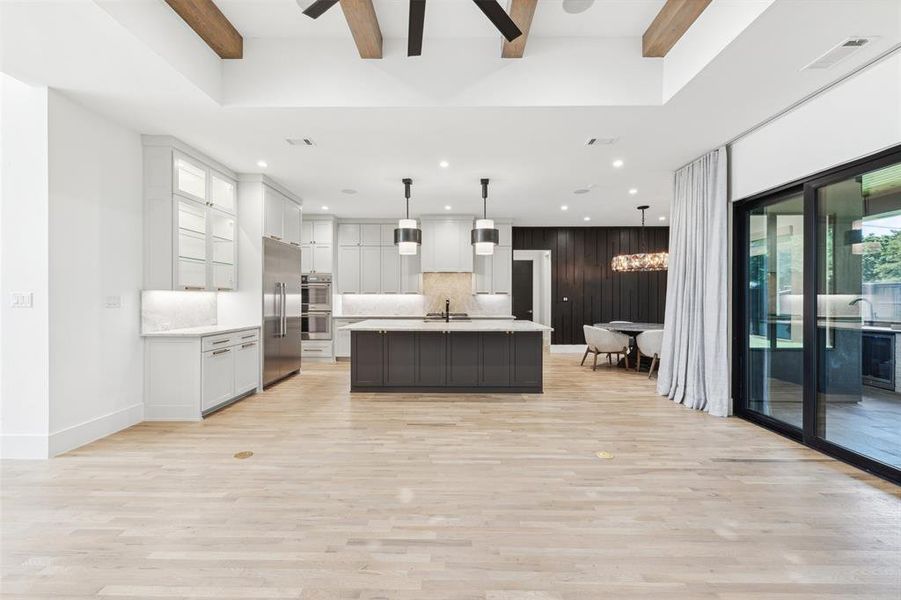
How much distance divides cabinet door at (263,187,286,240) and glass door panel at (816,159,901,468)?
20.2 feet

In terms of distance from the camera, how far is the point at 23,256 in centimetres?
333

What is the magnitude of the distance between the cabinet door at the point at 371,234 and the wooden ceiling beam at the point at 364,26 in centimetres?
522

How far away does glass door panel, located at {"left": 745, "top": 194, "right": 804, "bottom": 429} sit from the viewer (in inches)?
154

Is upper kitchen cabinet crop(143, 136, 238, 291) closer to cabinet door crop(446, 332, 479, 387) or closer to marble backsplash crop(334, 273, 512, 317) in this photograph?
cabinet door crop(446, 332, 479, 387)

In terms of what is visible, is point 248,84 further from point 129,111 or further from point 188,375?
point 188,375

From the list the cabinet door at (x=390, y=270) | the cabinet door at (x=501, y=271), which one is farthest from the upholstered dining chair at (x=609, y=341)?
the cabinet door at (x=390, y=270)

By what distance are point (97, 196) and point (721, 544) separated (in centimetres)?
540

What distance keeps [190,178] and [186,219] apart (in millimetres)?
574

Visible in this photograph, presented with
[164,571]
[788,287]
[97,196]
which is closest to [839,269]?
[788,287]

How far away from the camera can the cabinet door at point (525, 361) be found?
556 cm

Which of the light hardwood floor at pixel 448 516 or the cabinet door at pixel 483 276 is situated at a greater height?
the cabinet door at pixel 483 276

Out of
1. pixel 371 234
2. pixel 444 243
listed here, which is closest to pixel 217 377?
pixel 371 234

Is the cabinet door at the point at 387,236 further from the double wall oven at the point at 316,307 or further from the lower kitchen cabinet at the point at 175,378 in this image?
the lower kitchen cabinet at the point at 175,378

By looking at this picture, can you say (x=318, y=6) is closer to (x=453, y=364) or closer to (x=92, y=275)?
(x=92, y=275)
